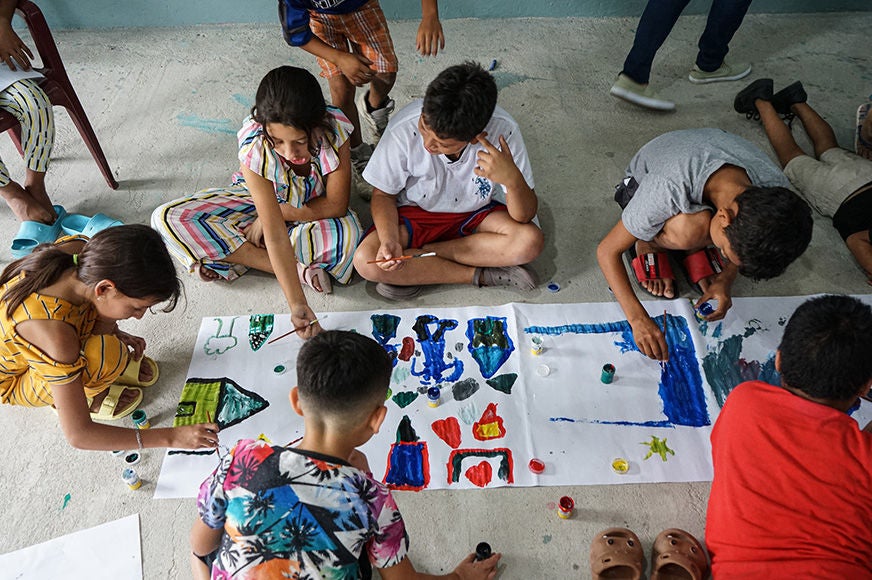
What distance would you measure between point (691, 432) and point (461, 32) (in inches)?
91.2

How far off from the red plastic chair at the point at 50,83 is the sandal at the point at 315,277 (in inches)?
37.5

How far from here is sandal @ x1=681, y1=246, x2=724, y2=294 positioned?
2072 mm

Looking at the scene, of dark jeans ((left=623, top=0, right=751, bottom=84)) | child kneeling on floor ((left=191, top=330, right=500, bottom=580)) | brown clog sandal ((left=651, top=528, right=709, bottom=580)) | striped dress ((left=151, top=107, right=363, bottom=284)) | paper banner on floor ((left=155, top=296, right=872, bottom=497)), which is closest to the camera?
child kneeling on floor ((left=191, top=330, right=500, bottom=580))

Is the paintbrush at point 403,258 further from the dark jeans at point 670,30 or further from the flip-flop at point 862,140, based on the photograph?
the flip-flop at point 862,140

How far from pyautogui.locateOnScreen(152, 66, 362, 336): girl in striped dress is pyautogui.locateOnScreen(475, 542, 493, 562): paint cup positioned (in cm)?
79

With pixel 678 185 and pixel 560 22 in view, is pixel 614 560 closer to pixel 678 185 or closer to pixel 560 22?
pixel 678 185

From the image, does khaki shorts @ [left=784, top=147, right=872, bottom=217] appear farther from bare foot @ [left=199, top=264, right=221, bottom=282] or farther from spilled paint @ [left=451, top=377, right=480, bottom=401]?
bare foot @ [left=199, top=264, right=221, bottom=282]

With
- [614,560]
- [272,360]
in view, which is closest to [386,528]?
[614,560]

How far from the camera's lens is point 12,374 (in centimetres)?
169

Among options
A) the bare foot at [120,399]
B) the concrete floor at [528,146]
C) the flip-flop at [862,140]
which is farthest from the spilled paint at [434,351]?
the flip-flop at [862,140]

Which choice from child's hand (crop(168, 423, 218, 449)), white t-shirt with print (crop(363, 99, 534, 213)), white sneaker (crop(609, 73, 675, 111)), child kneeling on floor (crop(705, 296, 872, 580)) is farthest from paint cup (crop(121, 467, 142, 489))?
white sneaker (crop(609, 73, 675, 111))

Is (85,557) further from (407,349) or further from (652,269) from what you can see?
(652,269)

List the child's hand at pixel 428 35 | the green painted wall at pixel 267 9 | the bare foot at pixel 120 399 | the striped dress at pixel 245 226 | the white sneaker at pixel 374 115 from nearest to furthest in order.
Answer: the bare foot at pixel 120 399
the striped dress at pixel 245 226
the child's hand at pixel 428 35
the white sneaker at pixel 374 115
the green painted wall at pixel 267 9

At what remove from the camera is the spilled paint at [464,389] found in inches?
72.4
